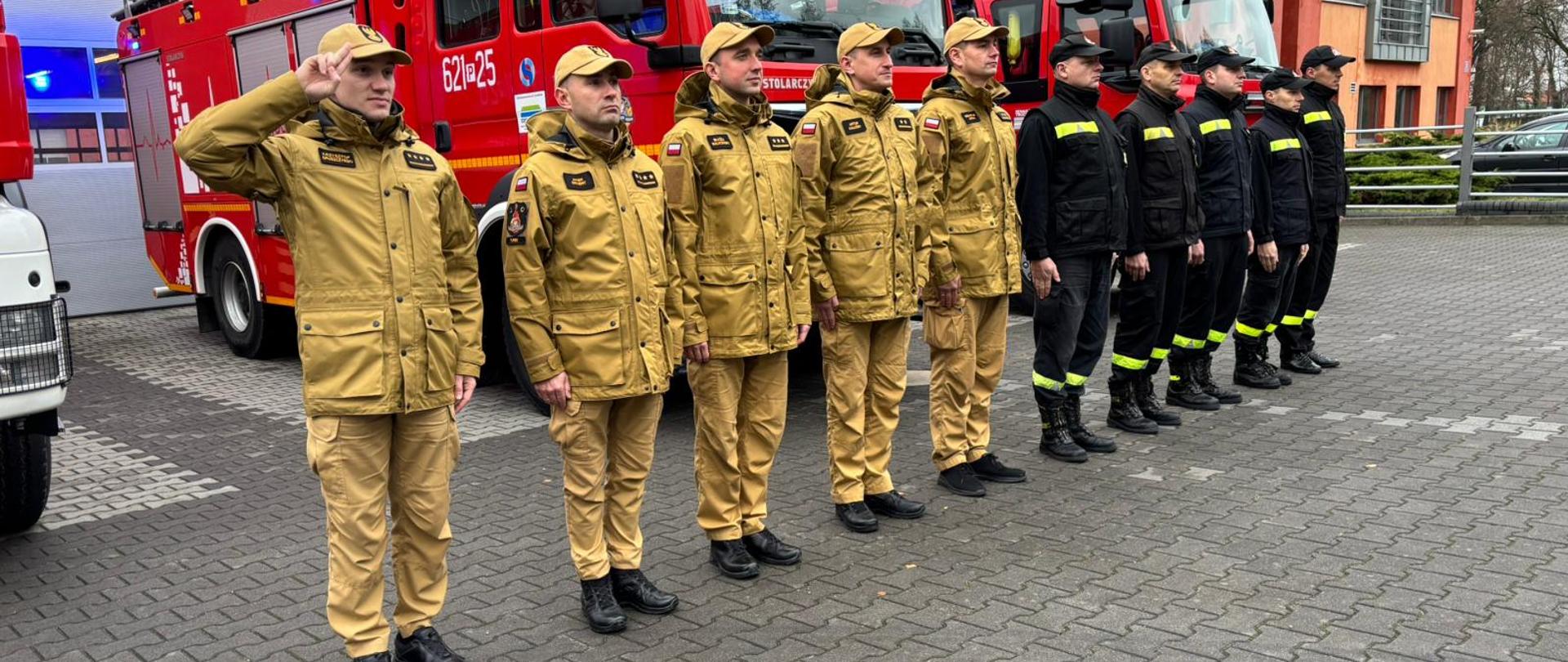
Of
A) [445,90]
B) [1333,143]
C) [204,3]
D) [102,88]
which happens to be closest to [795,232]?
[445,90]

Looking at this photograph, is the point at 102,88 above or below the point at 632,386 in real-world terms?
above

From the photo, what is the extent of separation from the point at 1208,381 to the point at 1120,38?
3.11 metres

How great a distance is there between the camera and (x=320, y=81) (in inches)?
126

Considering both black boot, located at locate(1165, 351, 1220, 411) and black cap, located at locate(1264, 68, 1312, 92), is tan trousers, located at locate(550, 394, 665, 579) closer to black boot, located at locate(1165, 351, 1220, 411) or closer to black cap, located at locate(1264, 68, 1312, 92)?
black boot, located at locate(1165, 351, 1220, 411)

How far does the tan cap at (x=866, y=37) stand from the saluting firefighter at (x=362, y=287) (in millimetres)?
1886

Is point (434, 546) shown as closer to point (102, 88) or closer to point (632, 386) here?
point (632, 386)

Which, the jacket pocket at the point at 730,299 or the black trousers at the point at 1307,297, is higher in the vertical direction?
the jacket pocket at the point at 730,299

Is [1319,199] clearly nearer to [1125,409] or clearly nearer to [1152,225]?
[1152,225]

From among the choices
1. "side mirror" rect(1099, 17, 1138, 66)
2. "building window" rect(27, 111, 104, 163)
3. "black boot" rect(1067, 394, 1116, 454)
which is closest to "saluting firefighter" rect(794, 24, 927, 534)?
"black boot" rect(1067, 394, 1116, 454)

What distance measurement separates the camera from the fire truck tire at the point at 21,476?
16.6 ft

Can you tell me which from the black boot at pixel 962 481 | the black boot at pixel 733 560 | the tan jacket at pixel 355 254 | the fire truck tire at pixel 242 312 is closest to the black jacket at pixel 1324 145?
the black boot at pixel 962 481

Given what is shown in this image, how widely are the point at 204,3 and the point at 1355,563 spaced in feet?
28.7

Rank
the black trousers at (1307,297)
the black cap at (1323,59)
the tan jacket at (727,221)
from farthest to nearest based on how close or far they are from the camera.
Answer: the black trousers at (1307,297) < the black cap at (1323,59) < the tan jacket at (727,221)

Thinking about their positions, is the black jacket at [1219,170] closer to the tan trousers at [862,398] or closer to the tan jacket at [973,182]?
the tan jacket at [973,182]
